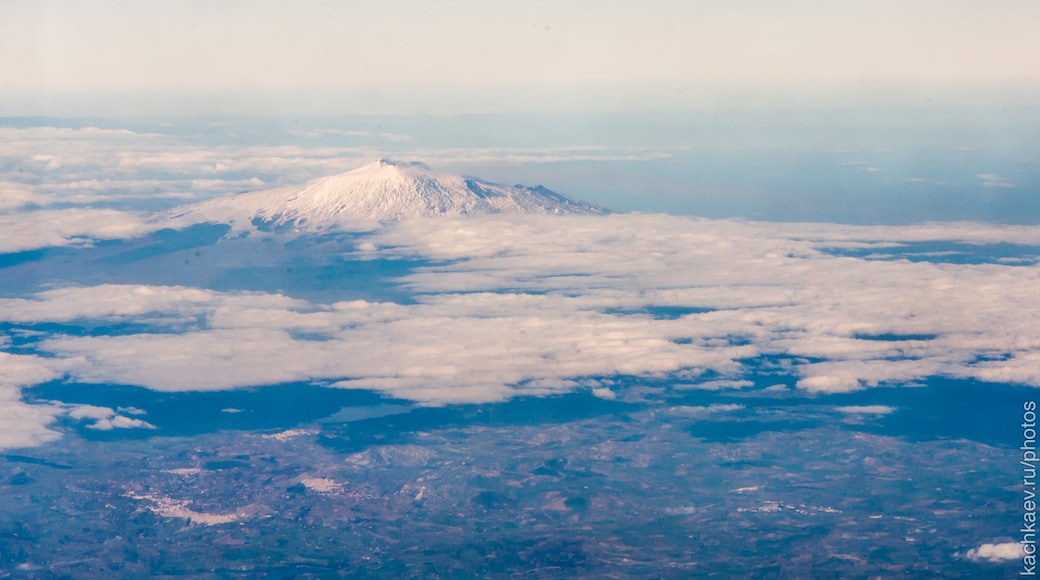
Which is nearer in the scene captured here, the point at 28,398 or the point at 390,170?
the point at 28,398

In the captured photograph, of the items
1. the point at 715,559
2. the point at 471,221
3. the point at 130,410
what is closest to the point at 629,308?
the point at 471,221

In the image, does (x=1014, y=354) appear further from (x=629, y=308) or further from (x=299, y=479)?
(x=299, y=479)

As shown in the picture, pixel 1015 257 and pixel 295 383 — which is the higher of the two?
pixel 1015 257

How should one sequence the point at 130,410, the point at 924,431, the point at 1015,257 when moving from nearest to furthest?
the point at 924,431 < the point at 130,410 < the point at 1015,257

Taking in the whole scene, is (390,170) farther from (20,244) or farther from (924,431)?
(924,431)

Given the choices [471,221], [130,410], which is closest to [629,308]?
[471,221]

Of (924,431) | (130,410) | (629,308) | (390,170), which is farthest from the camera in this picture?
(390,170)
